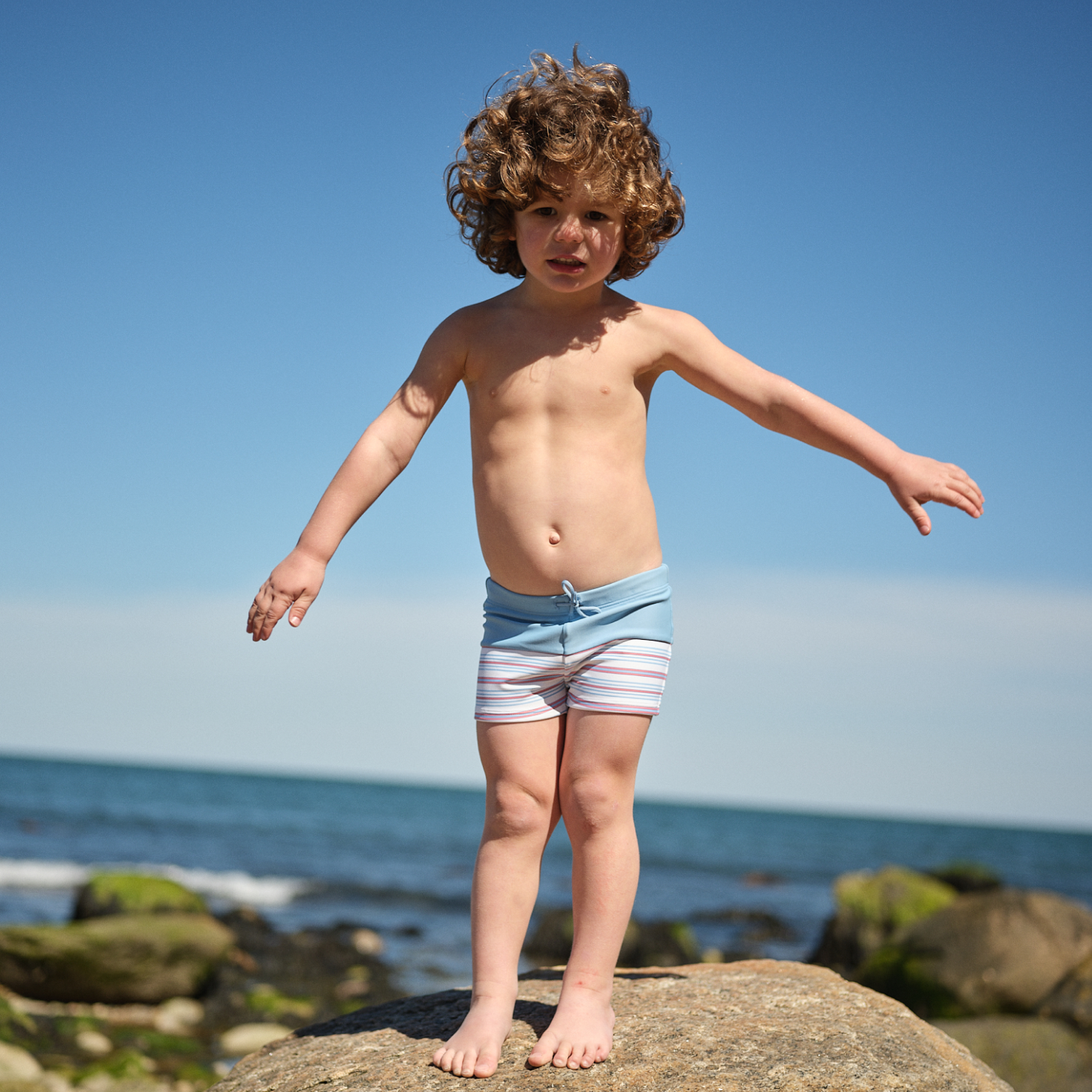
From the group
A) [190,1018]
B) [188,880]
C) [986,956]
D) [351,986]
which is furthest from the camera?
[188,880]

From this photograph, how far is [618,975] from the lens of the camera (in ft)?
12.4

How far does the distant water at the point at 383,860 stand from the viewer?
13867 mm

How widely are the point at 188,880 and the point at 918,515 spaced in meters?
16.2

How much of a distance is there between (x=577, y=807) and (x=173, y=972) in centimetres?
616

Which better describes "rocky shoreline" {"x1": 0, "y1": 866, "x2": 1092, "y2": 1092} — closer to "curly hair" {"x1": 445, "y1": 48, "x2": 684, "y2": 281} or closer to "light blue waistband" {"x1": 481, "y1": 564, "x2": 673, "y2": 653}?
"light blue waistband" {"x1": 481, "y1": 564, "x2": 673, "y2": 653}

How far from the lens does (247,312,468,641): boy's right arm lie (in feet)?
9.38

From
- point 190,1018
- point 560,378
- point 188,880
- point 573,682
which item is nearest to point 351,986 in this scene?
point 190,1018

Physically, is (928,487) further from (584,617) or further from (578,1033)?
(578,1033)

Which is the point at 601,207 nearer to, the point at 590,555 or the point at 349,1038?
the point at 590,555

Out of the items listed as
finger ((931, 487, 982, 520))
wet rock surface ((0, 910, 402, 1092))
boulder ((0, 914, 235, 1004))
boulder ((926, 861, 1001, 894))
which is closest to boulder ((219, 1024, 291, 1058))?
wet rock surface ((0, 910, 402, 1092))

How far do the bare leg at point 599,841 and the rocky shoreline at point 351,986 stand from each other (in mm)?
219

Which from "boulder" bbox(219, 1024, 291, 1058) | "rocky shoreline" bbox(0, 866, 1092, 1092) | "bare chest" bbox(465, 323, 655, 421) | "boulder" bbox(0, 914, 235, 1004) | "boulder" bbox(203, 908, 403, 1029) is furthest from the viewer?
"boulder" bbox(203, 908, 403, 1029)

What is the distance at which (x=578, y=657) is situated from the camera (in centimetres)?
298

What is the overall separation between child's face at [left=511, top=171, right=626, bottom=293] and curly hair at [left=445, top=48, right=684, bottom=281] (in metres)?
0.03
